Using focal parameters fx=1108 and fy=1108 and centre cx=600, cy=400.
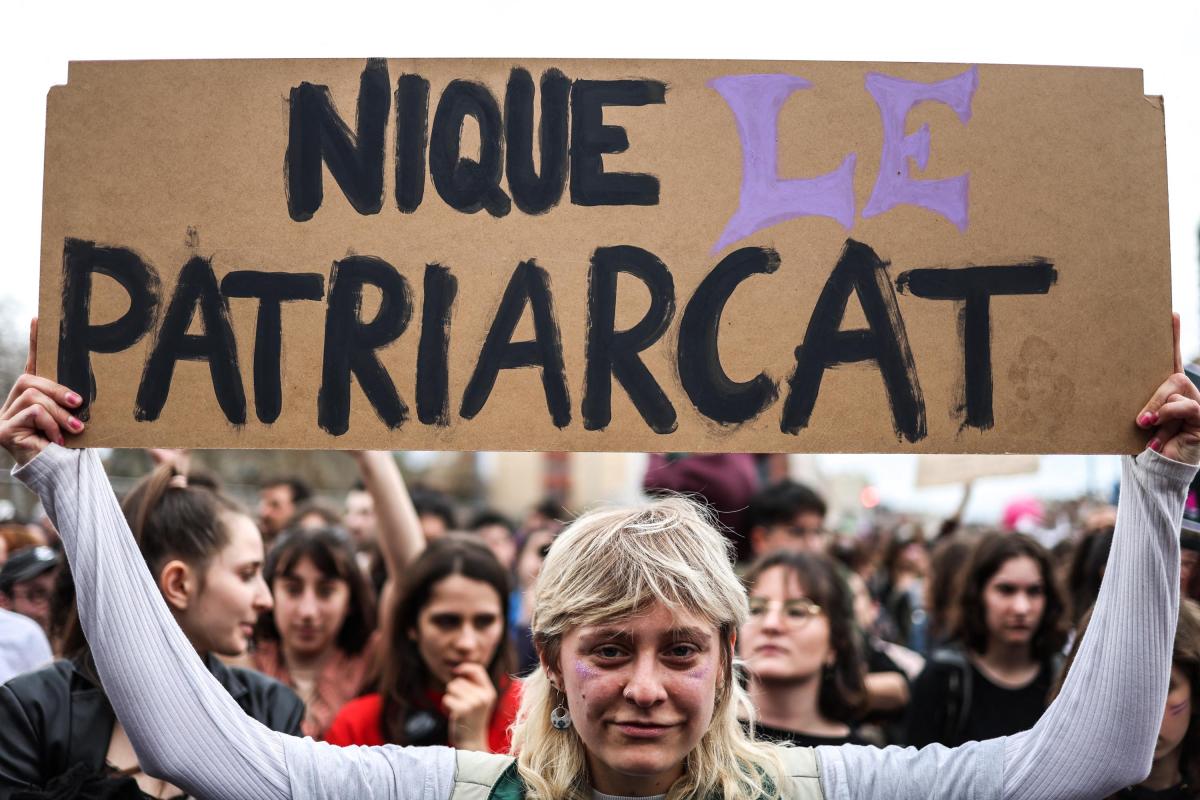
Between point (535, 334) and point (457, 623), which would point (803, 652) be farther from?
point (535, 334)

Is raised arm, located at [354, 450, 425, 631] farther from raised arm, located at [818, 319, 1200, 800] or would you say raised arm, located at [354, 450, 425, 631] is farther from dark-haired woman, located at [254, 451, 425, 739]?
raised arm, located at [818, 319, 1200, 800]

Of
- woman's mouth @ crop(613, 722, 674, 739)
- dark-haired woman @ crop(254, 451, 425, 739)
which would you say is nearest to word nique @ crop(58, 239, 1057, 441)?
woman's mouth @ crop(613, 722, 674, 739)

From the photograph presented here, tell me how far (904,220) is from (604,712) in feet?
3.64

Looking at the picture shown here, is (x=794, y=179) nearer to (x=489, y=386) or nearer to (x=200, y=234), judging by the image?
(x=489, y=386)

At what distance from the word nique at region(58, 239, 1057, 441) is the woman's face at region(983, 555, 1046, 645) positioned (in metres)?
2.44

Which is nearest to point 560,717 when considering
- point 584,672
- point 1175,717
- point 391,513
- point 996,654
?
point 584,672

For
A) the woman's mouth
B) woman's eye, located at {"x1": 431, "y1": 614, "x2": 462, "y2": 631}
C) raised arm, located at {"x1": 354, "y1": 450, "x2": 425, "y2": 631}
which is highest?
raised arm, located at {"x1": 354, "y1": 450, "x2": 425, "y2": 631}

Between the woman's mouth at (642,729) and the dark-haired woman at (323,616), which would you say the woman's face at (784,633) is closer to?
the dark-haired woman at (323,616)

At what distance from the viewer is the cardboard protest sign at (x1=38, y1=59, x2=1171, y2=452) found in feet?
7.03

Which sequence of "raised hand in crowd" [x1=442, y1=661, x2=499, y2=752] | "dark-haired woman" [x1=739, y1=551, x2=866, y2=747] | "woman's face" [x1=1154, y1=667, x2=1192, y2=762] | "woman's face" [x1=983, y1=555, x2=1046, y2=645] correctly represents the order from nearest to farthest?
"woman's face" [x1=1154, y1=667, x2=1192, y2=762], "raised hand in crowd" [x1=442, y1=661, x2=499, y2=752], "dark-haired woman" [x1=739, y1=551, x2=866, y2=747], "woman's face" [x1=983, y1=555, x2=1046, y2=645]

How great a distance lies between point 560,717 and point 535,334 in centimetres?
74

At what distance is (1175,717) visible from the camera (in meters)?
2.81

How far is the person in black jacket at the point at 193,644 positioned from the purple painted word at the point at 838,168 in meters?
1.60

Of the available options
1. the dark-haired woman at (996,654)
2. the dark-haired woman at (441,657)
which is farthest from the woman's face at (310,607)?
the dark-haired woman at (996,654)
